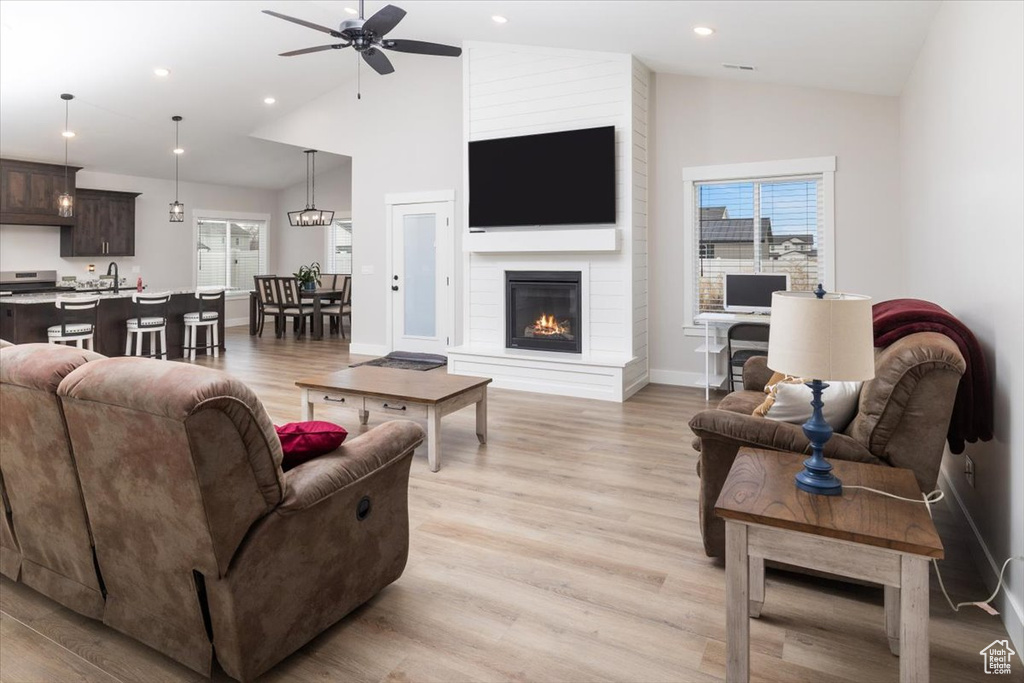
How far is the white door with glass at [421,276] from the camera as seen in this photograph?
25.7 ft

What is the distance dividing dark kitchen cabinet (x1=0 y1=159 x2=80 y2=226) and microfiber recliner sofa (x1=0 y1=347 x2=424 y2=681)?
8.71 meters

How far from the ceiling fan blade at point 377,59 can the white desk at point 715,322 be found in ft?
11.4

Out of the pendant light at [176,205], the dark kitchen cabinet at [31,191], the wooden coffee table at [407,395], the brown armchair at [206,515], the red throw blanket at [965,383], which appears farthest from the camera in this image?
the pendant light at [176,205]

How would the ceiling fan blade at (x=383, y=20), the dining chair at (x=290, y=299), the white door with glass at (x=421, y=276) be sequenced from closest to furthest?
the ceiling fan blade at (x=383, y=20) < the white door with glass at (x=421, y=276) < the dining chair at (x=290, y=299)

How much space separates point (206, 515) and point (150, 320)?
712 cm

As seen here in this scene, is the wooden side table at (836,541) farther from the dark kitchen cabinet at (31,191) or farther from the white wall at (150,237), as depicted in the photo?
the white wall at (150,237)

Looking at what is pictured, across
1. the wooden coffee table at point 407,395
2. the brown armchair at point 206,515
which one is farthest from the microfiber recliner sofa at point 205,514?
the wooden coffee table at point 407,395

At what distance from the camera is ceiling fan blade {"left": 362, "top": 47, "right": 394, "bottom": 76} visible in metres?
4.28

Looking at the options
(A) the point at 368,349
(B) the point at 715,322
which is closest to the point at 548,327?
(B) the point at 715,322

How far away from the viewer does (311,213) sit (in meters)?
9.80

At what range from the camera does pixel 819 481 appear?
5.97 feet

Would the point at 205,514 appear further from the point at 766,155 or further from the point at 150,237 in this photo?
the point at 150,237

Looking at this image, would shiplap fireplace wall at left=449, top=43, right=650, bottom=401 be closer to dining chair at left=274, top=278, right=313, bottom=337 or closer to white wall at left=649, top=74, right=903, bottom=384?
white wall at left=649, top=74, right=903, bottom=384

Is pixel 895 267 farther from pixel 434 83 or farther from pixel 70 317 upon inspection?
pixel 70 317
